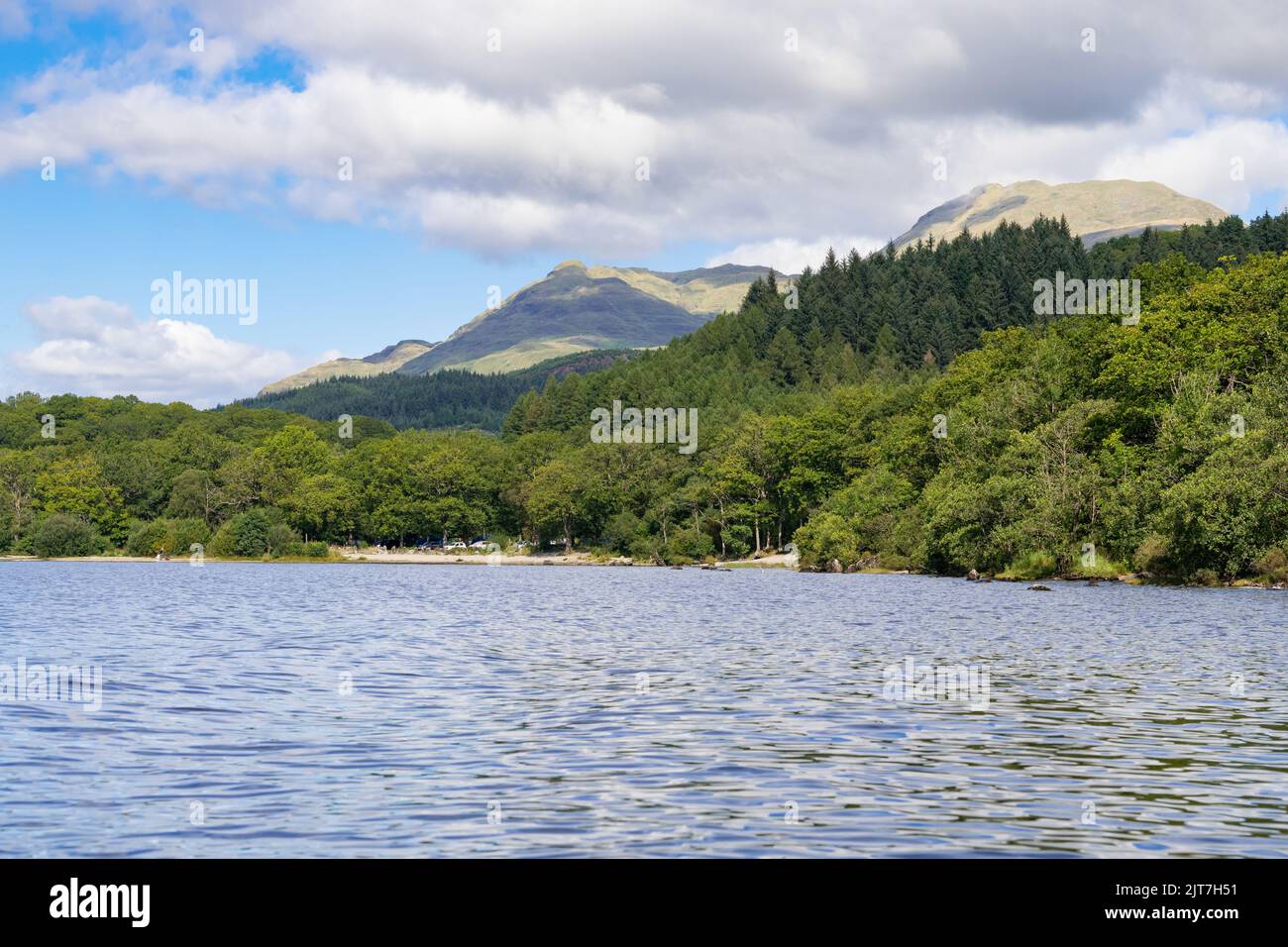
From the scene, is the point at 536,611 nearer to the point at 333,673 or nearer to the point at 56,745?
the point at 333,673

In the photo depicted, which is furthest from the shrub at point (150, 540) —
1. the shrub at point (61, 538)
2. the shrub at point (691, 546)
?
the shrub at point (691, 546)

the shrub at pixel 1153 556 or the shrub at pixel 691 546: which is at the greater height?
the shrub at pixel 1153 556

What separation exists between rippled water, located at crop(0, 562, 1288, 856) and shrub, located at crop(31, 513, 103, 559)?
152067 millimetres

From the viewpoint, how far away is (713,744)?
2270 cm

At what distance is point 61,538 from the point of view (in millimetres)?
187375

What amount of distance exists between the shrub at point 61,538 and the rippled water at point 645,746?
15207 cm

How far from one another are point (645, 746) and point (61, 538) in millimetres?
187211

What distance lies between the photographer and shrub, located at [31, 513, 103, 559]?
187 meters

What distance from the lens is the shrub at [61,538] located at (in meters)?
187

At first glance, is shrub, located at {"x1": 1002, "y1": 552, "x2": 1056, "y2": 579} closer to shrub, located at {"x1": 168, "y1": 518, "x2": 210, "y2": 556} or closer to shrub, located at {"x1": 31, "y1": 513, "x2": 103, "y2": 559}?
shrub, located at {"x1": 168, "y1": 518, "x2": 210, "y2": 556}

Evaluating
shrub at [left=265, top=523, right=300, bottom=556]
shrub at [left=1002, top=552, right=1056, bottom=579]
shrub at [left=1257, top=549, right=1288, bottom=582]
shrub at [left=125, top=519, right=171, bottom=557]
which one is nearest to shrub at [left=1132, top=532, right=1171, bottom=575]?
shrub at [left=1257, top=549, right=1288, bottom=582]

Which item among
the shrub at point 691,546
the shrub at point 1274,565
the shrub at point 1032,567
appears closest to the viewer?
the shrub at point 1274,565

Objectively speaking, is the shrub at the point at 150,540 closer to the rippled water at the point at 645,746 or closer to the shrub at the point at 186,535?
the shrub at the point at 186,535
